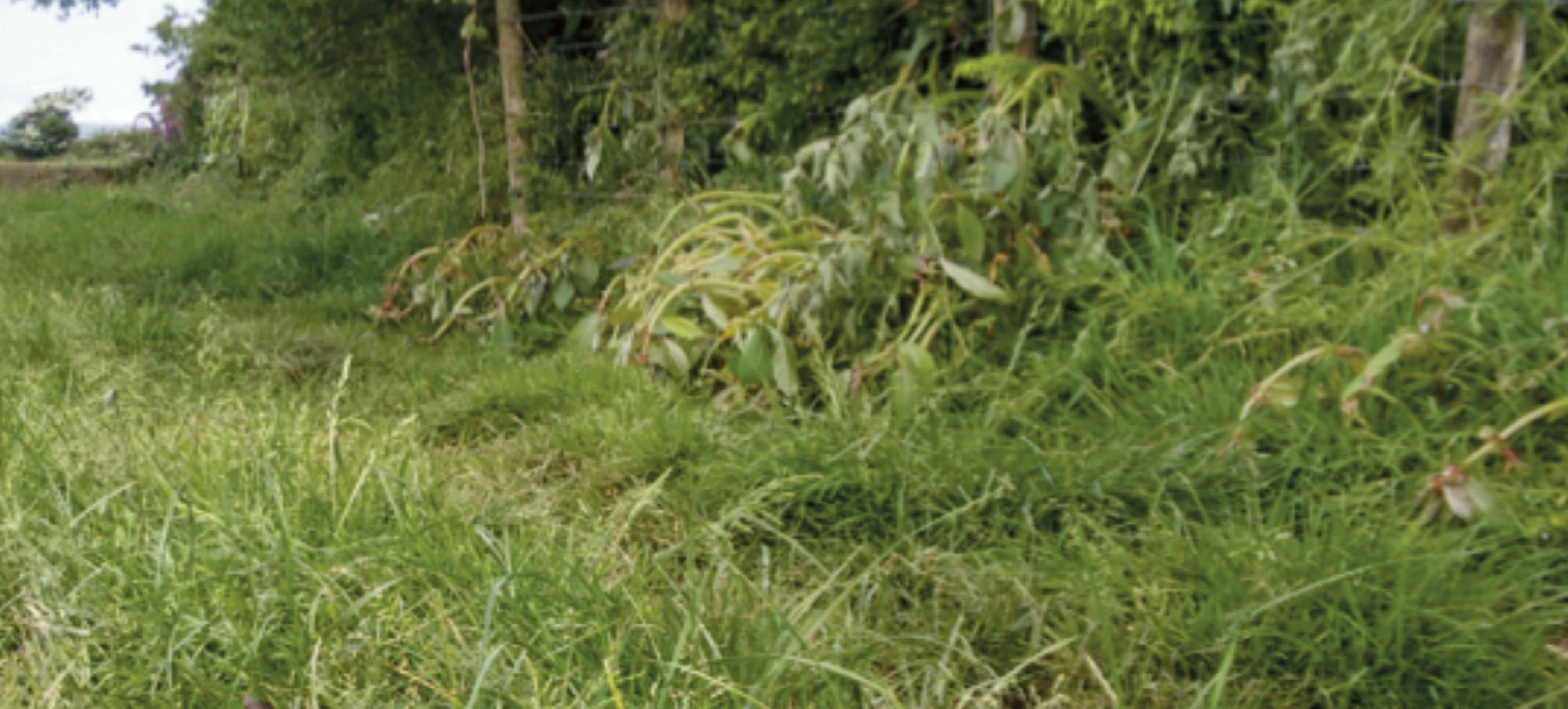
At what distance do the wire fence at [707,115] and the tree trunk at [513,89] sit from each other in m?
0.05

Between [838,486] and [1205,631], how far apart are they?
28.3 inches

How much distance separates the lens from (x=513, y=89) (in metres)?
5.41

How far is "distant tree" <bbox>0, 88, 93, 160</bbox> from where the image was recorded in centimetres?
1353

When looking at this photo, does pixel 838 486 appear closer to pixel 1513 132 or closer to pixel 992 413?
pixel 992 413

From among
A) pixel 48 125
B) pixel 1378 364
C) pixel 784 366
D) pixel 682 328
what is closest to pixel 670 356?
pixel 682 328

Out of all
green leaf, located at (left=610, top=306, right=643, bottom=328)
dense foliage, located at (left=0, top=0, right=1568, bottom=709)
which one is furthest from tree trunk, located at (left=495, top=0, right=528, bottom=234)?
green leaf, located at (left=610, top=306, right=643, bottom=328)

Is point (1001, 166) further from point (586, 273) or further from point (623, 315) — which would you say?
point (586, 273)

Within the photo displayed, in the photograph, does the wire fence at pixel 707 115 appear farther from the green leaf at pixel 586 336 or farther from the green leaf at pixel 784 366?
the green leaf at pixel 784 366

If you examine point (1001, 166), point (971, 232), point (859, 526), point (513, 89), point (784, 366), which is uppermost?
point (513, 89)

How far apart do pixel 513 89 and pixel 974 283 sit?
3058 millimetres

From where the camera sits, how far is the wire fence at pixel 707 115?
10.7 feet

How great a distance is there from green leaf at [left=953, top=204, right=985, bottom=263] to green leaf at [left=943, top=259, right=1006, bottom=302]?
0.06m

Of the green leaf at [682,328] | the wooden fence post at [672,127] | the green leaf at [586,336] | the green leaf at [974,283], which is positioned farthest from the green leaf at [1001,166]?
the wooden fence post at [672,127]

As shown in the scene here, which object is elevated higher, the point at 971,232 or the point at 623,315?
the point at 971,232
